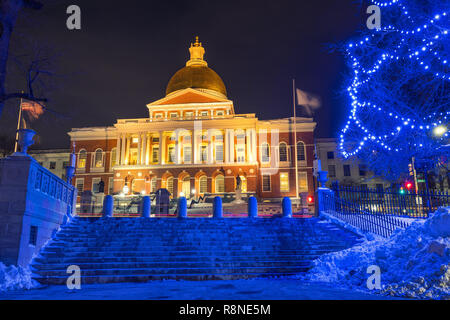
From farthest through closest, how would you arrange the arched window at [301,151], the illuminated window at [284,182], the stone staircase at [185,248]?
the arched window at [301,151]
the illuminated window at [284,182]
the stone staircase at [185,248]

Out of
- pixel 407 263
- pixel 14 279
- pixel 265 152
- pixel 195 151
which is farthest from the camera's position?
pixel 265 152

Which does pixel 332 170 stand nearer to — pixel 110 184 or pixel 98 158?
pixel 110 184

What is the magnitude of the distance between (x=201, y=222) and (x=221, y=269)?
4.79m

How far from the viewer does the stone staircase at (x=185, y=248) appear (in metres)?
10.9

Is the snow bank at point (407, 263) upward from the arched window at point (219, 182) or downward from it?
downward

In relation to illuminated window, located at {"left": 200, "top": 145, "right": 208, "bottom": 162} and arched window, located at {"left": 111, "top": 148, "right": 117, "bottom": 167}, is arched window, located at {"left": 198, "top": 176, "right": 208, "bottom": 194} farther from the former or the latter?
arched window, located at {"left": 111, "top": 148, "right": 117, "bottom": 167}

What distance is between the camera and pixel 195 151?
49.8m

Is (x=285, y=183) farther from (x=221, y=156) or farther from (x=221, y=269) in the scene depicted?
(x=221, y=269)

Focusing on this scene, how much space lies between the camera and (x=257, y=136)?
171 ft

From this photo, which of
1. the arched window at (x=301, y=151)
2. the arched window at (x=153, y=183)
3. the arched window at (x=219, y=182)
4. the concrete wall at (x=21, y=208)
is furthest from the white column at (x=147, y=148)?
the concrete wall at (x=21, y=208)

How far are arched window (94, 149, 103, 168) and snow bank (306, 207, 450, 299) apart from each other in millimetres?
48851

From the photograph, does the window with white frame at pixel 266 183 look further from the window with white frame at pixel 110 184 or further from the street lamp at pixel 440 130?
the street lamp at pixel 440 130

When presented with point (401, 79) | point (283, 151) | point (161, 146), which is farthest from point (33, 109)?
point (283, 151)

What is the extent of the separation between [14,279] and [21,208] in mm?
2204
